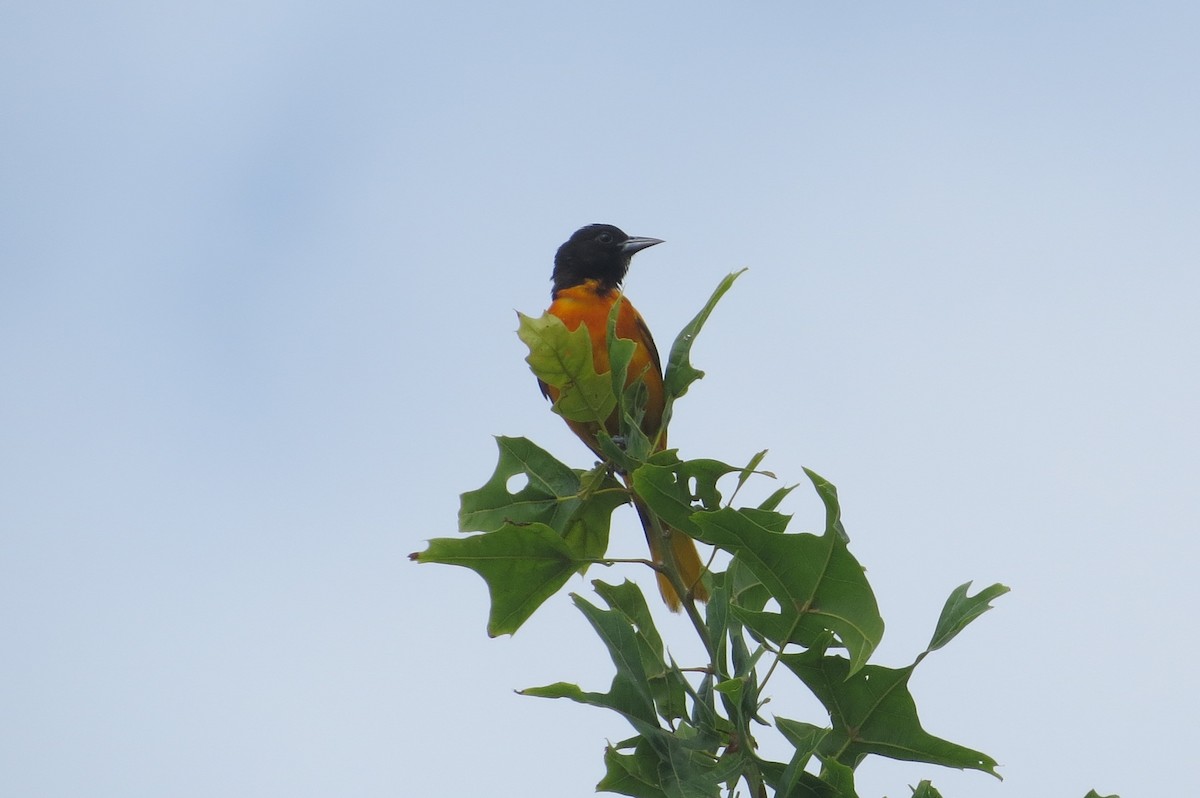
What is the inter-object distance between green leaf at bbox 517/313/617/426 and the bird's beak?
301 cm

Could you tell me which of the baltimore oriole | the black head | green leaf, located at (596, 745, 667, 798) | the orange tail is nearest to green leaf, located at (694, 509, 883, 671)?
green leaf, located at (596, 745, 667, 798)

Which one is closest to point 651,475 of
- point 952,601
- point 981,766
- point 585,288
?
point 952,601

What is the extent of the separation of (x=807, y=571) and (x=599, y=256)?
3.59m

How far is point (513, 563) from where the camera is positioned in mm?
2355

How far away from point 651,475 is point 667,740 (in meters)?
0.48

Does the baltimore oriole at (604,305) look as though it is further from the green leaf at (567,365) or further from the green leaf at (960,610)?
the green leaf at (960,610)

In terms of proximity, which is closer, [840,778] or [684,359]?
[840,778]

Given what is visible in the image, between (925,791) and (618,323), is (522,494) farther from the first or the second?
Answer: (618,323)

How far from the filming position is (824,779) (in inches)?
78.4

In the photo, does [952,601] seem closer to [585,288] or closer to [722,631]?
[722,631]

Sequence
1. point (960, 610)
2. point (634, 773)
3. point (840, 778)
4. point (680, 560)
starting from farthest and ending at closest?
point (680, 560) < point (634, 773) < point (960, 610) < point (840, 778)

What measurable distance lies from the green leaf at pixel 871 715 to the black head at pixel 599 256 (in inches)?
134

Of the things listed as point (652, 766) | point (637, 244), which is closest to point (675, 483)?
point (652, 766)

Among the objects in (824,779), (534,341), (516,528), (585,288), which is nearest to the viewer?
(824,779)
